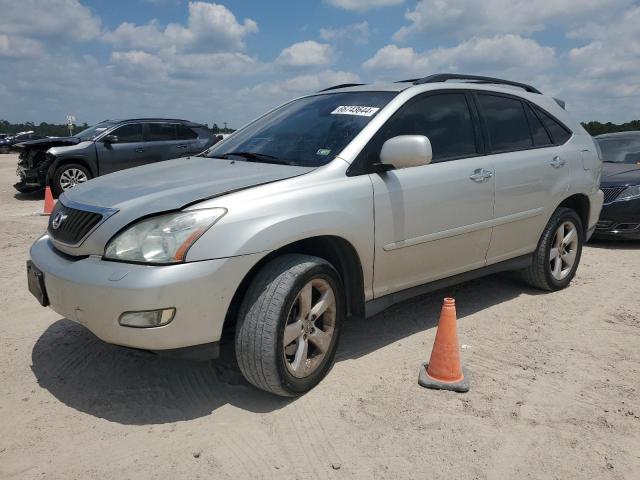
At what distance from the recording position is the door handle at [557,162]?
4.84 m

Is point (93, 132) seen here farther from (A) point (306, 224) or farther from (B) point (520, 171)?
(A) point (306, 224)

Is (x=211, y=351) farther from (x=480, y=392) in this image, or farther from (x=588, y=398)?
(x=588, y=398)

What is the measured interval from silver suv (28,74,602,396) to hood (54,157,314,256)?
0.5 inches

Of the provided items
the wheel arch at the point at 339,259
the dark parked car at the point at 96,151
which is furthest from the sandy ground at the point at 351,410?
the dark parked car at the point at 96,151

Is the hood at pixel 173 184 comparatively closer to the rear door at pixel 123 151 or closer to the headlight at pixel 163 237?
the headlight at pixel 163 237

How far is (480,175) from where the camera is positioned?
415 centimetres

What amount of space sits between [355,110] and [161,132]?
9.45 meters

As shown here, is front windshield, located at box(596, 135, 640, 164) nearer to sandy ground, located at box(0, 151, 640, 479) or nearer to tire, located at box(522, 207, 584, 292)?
tire, located at box(522, 207, 584, 292)

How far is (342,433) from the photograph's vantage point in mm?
2900

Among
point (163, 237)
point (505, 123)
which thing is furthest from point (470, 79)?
point (163, 237)

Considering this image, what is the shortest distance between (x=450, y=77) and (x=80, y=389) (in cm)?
341

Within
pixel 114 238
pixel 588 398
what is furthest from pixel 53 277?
pixel 588 398

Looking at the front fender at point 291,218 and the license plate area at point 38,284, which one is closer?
the front fender at point 291,218

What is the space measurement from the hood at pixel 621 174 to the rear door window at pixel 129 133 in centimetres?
897
